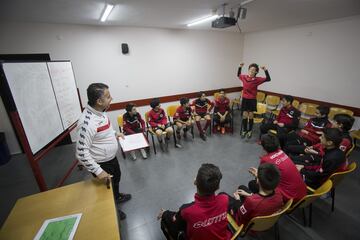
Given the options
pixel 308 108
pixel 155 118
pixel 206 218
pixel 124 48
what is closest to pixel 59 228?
pixel 206 218

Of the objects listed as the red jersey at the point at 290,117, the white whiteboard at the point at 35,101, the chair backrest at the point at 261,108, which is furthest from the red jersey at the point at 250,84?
the white whiteboard at the point at 35,101

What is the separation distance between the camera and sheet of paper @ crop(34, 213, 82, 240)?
3.52ft

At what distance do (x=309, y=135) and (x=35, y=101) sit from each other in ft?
13.1

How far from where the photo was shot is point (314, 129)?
3018 millimetres

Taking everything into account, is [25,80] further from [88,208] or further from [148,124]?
[148,124]

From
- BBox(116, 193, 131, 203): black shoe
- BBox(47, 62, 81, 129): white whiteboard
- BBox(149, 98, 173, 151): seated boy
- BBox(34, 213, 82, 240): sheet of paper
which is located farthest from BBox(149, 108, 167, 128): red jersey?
BBox(34, 213, 82, 240): sheet of paper

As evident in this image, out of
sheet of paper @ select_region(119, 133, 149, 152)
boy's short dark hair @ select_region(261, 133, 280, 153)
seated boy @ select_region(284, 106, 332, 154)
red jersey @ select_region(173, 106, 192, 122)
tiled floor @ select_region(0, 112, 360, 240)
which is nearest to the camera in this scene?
boy's short dark hair @ select_region(261, 133, 280, 153)

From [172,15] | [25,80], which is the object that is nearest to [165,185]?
[25,80]

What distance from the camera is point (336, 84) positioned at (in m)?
3.92

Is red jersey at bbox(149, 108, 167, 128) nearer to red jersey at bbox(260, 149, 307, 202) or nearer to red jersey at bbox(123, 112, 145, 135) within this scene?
red jersey at bbox(123, 112, 145, 135)

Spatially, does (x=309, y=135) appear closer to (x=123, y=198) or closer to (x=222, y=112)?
(x=222, y=112)

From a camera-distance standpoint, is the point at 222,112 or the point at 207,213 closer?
the point at 207,213

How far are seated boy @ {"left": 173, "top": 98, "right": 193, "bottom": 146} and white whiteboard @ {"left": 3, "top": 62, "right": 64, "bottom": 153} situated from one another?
2.42 m

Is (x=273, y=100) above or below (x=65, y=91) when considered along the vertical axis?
below
